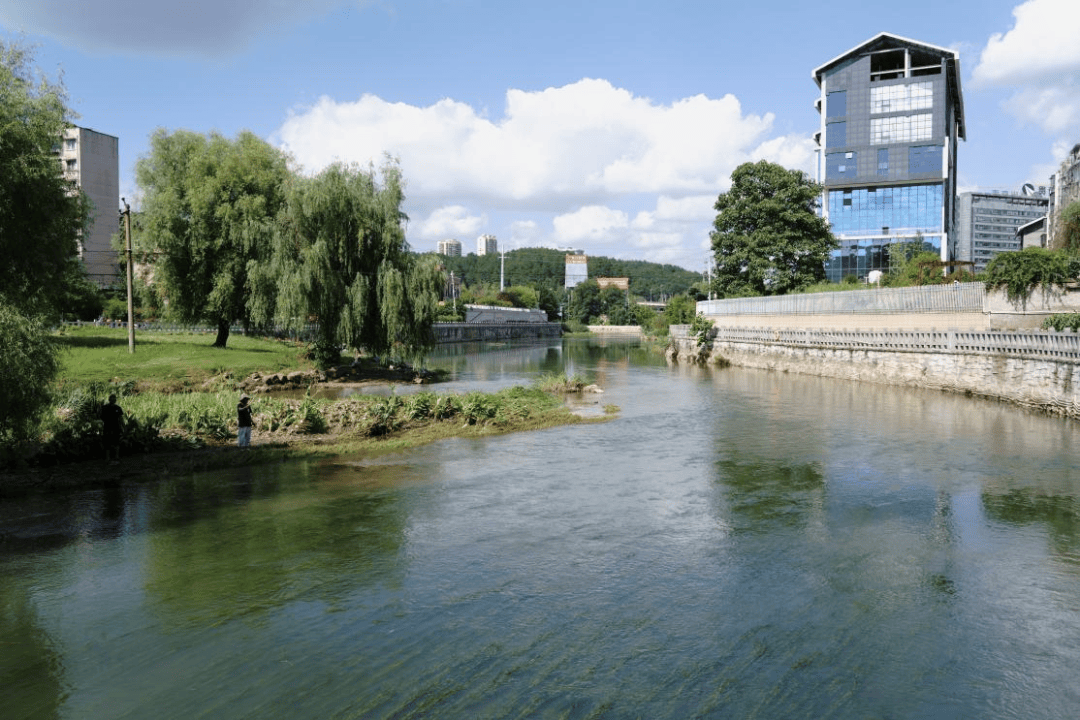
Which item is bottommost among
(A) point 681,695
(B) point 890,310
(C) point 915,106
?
(A) point 681,695

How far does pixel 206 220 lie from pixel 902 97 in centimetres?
8021

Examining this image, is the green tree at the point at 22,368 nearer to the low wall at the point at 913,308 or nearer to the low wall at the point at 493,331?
the low wall at the point at 913,308

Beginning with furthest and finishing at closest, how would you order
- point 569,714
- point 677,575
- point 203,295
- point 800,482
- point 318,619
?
point 203,295, point 800,482, point 677,575, point 318,619, point 569,714

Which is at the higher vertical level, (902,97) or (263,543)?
(902,97)

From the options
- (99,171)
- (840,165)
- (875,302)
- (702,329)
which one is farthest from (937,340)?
(99,171)

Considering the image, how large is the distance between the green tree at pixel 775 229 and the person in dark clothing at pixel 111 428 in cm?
6048

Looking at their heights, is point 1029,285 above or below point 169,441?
above

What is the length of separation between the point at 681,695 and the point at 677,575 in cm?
336

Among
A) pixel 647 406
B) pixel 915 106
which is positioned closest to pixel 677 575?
pixel 647 406

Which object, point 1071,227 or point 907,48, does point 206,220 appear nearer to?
point 1071,227

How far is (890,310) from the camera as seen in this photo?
43.5 metres

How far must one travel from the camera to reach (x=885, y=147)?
88.4m

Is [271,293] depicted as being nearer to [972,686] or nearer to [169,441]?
[169,441]

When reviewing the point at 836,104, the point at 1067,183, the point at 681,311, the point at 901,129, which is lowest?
the point at 681,311
